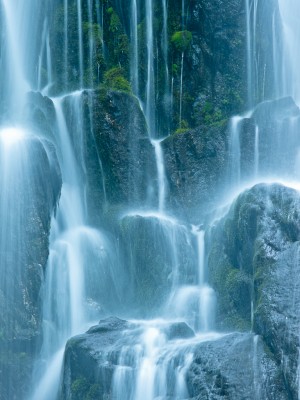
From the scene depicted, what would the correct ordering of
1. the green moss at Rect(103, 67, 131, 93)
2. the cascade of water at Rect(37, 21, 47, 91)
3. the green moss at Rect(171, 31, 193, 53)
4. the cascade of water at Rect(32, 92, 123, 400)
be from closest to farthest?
the cascade of water at Rect(32, 92, 123, 400), the green moss at Rect(103, 67, 131, 93), the cascade of water at Rect(37, 21, 47, 91), the green moss at Rect(171, 31, 193, 53)

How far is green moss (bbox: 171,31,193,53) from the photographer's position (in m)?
36.2

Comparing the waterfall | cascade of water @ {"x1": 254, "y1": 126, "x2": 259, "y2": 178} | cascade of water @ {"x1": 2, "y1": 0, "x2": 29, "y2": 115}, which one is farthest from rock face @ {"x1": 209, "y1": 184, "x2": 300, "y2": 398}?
cascade of water @ {"x1": 2, "y1": 0, "x2": 29, "y2": 115}

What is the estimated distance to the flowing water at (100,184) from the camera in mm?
23169

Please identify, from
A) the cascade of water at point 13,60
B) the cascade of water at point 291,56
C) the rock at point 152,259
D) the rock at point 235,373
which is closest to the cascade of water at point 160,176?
the rock at point 152,259

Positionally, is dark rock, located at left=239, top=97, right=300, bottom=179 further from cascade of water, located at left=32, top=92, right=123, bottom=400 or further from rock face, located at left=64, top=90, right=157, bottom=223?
cascade of water, located at left=32, top=92, right=123, bottom=400

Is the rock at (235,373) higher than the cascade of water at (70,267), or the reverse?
the cascade of water at (70,267)

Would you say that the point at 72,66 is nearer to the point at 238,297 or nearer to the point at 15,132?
the point at 15,132

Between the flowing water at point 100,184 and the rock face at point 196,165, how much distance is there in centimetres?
40

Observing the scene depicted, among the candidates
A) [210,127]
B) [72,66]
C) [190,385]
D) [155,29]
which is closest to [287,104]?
[210,127]

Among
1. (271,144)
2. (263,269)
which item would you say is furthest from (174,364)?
(271,144)

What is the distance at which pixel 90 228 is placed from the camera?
96.3 feet

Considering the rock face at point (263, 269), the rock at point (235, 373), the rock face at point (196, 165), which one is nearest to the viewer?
the rock at point (235, 373)

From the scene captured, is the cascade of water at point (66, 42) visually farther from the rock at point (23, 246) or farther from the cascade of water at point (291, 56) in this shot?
the cascade of water at point (291, 56)

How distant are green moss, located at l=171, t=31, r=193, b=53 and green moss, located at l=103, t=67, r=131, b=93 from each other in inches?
125
